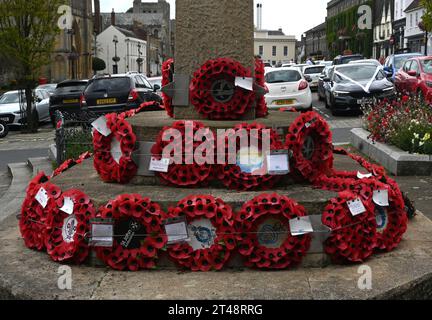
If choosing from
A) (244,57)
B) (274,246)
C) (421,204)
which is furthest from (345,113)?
(274,246)

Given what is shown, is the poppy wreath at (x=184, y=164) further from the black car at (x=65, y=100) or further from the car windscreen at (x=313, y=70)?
the car windscreen at (x=313, y=70)

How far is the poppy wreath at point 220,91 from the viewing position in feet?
21.3

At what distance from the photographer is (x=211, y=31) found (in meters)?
6.68

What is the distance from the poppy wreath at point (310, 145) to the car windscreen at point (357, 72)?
56.7 feet

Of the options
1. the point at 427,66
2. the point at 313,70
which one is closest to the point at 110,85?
the point at 427,66

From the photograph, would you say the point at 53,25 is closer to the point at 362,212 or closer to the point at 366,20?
the point at 362,212

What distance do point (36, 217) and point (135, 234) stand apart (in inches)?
43.5

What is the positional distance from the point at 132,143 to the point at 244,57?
1.54 metres

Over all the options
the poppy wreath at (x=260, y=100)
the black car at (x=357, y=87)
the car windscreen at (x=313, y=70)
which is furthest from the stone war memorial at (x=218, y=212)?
the car windscreen at (x=313, y=70)

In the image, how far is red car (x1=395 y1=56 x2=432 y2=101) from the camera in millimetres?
19656

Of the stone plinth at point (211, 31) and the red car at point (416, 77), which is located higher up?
the stone plinth at point (211, 31)

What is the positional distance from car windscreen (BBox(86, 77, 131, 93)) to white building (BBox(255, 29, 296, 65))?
138 metres

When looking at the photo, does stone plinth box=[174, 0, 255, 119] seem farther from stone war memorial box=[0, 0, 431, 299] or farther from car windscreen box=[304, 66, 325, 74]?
car windscreen box=[304, 66, 325, 74]

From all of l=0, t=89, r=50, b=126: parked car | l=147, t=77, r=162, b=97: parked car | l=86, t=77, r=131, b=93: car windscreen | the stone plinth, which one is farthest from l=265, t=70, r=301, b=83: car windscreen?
the stone plinth
